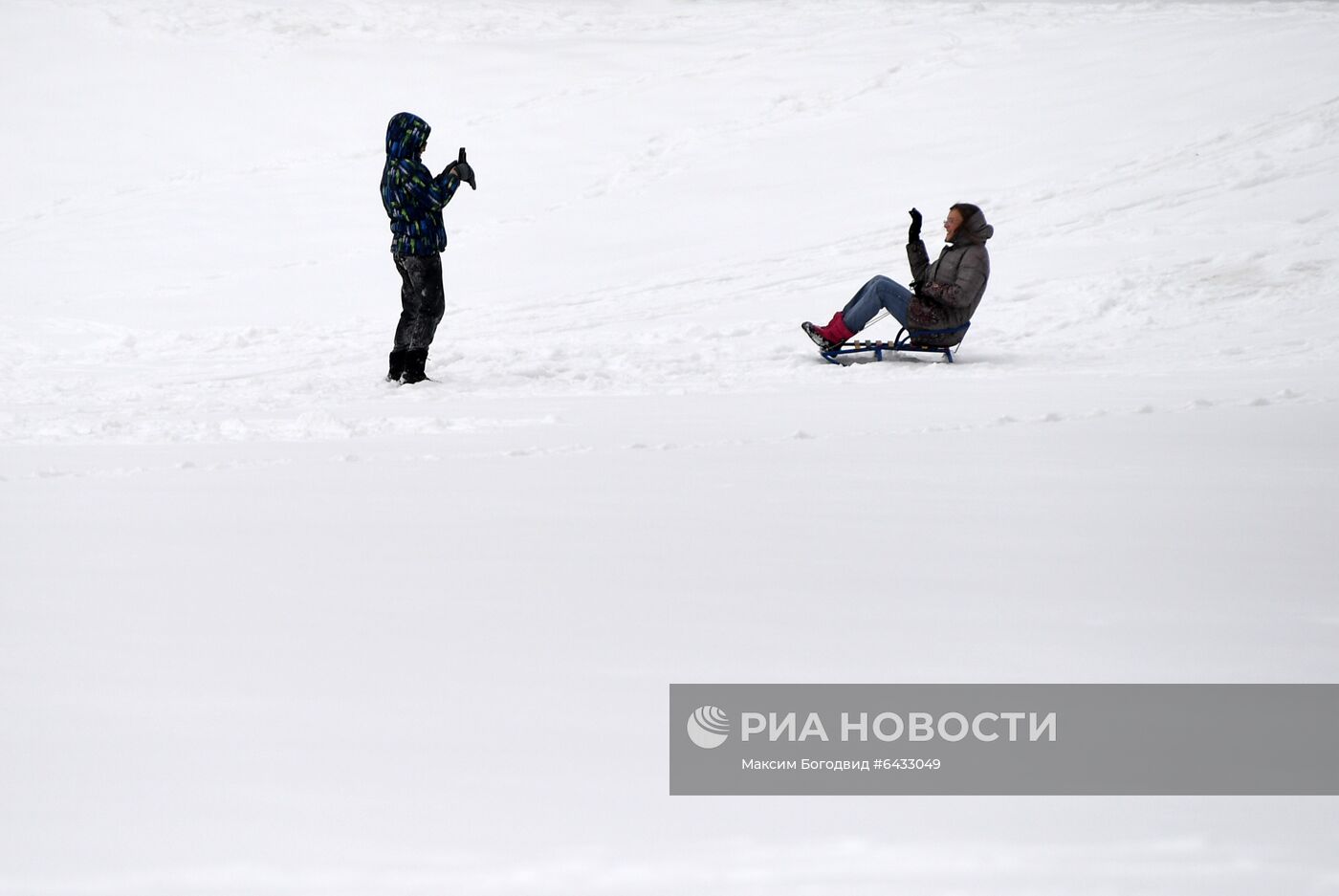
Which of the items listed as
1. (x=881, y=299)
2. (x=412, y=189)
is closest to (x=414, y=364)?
(x=412, y=189)

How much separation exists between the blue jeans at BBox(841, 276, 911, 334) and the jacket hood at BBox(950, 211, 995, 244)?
0.46 m

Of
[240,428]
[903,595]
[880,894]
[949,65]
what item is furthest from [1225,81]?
[880,894]

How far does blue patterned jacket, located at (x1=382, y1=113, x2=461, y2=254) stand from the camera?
324 inches

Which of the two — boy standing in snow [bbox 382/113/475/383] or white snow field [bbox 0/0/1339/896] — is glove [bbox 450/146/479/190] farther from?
white snow field [bbox 0/0/1339/896]

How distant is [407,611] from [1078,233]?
11.0 meters

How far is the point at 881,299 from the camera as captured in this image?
29.7 ft

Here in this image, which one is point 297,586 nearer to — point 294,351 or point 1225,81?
point 294,351

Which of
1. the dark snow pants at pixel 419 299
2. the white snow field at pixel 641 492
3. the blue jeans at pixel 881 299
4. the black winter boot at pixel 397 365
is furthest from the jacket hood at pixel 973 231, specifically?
the black winter boot at pixel 397 365

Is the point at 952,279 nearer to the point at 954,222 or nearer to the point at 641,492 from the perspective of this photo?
the point at 954,222

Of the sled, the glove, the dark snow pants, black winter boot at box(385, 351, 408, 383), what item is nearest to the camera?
the glove

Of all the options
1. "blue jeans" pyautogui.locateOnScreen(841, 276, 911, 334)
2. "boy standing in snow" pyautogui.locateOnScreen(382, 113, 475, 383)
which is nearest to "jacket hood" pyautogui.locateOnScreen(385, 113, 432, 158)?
"boy standing in snow" pyautogui.locateOnScreen(382, 113, 475, 383)

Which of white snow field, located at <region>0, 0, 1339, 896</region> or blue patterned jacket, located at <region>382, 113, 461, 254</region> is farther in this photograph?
blue patterned jacket, located at <region>382, 113, 461, 254</region>

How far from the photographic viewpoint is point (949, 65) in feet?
66.4

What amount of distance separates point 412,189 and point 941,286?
330 cm
